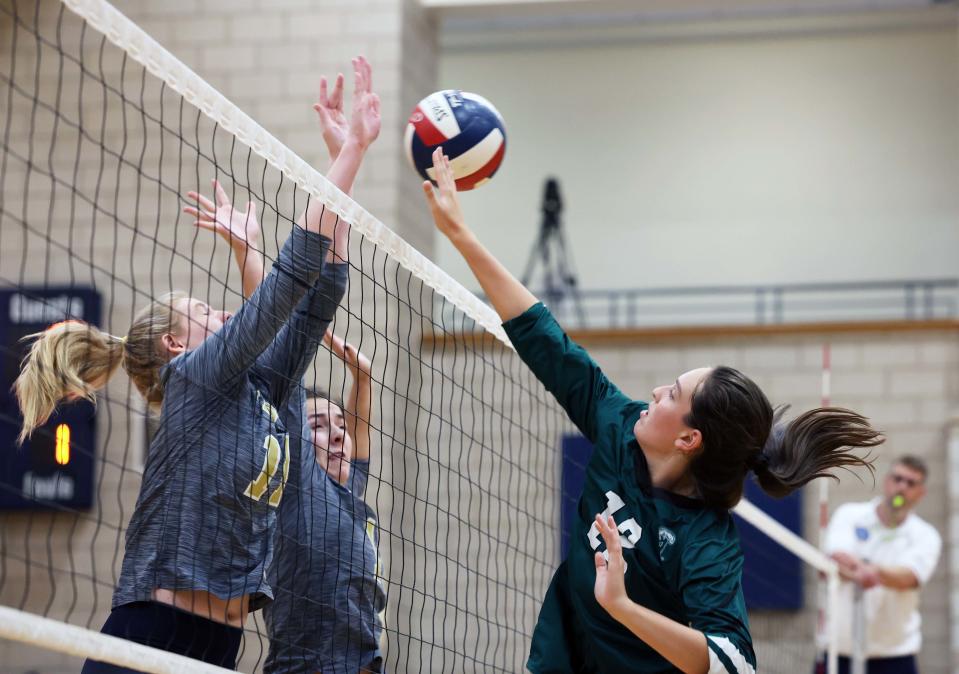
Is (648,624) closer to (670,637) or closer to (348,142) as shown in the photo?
(670,637)

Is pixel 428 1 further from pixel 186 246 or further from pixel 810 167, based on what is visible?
pixel 810 167

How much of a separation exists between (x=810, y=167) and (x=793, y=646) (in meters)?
4.64

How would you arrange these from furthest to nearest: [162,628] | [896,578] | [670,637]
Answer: [896,578] → [162,628] → [670,637]

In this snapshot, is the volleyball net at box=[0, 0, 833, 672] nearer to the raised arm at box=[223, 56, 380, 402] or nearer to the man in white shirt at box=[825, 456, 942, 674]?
the man in white shirt at box=[825, 456, 942, 674]

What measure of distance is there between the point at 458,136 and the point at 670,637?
1861mm

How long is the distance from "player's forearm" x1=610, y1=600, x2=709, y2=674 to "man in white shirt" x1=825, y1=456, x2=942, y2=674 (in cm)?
472

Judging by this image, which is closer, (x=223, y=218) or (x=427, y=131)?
(x=223, y=218)

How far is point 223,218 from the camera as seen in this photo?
3400 millimetres

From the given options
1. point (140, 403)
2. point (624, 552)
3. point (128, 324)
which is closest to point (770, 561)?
point (140, 403)

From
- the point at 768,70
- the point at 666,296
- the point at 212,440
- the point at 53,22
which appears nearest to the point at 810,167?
the point at 768,70

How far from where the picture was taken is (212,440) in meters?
3.08

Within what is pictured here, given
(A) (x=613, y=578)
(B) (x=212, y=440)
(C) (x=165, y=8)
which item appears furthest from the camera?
(C) (x=165, y=8)

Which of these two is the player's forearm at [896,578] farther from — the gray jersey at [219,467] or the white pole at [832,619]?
the gray jersey at [219,467]

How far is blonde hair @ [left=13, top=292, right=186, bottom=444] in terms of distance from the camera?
10.3 feet
